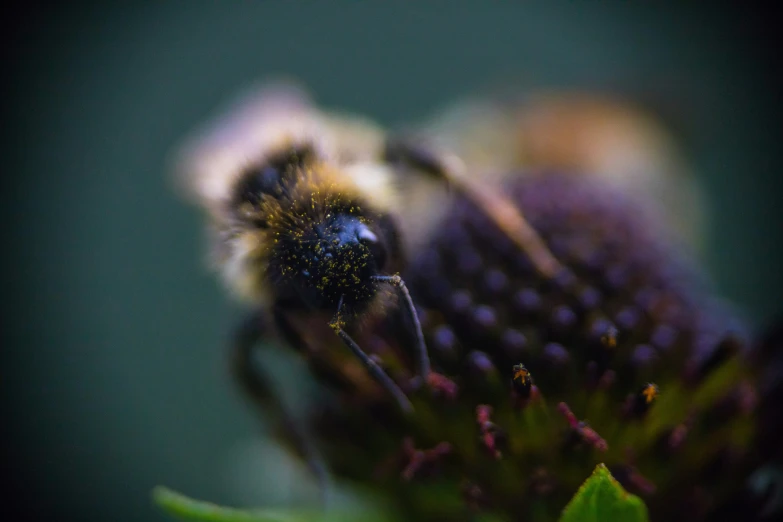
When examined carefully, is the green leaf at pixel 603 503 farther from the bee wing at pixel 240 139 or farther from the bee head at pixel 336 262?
the bee wing at pixel 240 139

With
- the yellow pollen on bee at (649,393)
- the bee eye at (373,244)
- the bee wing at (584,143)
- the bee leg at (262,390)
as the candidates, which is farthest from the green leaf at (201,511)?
the bee wing at (584,143)

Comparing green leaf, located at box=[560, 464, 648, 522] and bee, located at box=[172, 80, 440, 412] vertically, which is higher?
bee, located at box=[172, 80, 440, 412]

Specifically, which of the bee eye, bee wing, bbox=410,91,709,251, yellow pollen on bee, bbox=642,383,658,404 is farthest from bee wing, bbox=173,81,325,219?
yellow pollen on bee, bbox=642,383,658,404

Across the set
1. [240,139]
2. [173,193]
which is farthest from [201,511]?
[173,193]

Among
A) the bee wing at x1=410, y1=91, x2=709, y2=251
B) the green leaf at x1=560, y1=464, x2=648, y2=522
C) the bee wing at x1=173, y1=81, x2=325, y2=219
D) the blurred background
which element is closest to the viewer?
the green leaf at x1=560, y1=464, x2=648, y2=522

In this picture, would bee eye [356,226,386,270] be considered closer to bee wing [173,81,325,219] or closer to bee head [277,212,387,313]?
bee head [277,212,387,313]

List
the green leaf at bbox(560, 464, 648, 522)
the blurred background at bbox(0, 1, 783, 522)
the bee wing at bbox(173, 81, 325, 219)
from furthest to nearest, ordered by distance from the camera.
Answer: the blurred background at bbox(0, 1, 783, 522), the bee wing at bbox(173, 81, 325, 219), the green leaf at bbox(560, 464, 648, 522)
